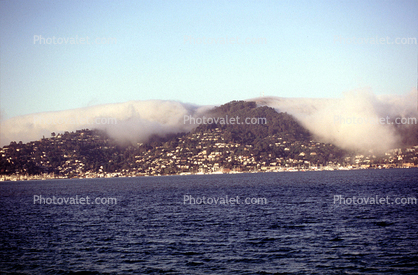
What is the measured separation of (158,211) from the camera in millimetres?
69812

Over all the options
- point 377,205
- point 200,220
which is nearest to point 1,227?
point 200,220

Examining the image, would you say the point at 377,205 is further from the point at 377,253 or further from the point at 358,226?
the point at 377,253

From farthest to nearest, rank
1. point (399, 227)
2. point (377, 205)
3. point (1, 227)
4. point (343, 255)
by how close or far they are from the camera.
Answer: point (377, 205) → point (1, 227) → point (399, 227) → point (343, 255)

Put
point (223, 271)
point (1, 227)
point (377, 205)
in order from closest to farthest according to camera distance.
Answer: point (223, 271)
point (1, 227)
point (377, 205)

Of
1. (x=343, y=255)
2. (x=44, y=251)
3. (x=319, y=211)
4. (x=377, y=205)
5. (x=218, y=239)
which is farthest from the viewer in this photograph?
(x=377, y=205)

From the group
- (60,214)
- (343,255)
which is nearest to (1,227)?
(60,214)

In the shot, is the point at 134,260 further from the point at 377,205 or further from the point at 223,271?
the point at 377,205

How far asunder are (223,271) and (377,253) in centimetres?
1491

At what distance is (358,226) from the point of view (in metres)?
47.9

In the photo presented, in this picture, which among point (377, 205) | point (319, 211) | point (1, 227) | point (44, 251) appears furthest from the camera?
point (377, 205)

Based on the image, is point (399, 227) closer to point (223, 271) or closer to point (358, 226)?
point (358, 226)

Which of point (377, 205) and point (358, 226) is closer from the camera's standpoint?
point (358, 226)

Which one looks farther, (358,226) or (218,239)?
(358,226)

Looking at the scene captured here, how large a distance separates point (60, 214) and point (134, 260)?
4106 centimetres
